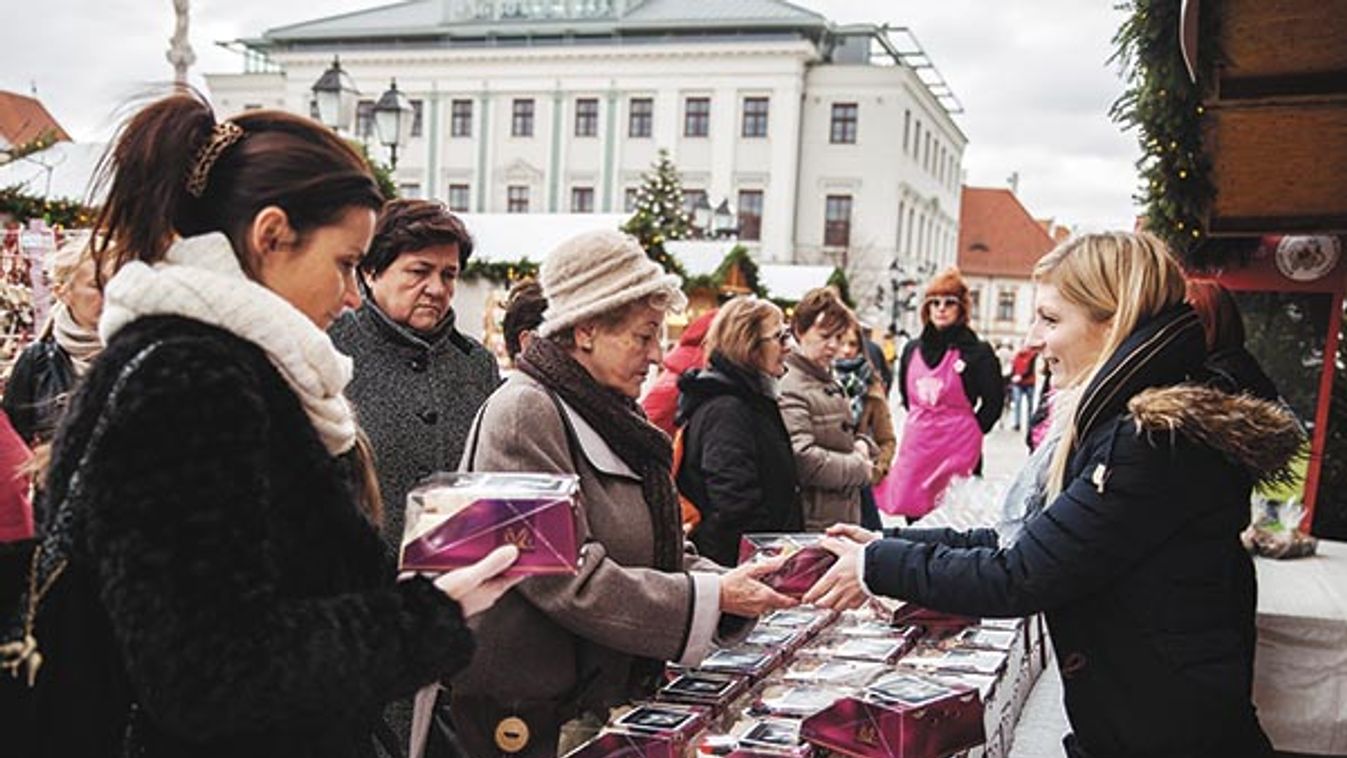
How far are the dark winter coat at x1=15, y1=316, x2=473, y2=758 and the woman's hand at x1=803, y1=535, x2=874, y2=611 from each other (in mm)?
1023

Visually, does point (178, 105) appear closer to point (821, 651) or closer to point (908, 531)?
point (821, 651)

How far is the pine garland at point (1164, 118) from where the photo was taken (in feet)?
12.2

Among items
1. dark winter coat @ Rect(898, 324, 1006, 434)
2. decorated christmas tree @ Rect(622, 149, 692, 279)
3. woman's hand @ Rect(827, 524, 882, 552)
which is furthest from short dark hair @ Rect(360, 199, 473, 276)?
decorated christmas tree @ Rect(622, 149, 692, 279)

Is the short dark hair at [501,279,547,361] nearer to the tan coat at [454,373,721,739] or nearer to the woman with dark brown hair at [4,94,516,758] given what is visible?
the tan coat at [454,373,721,739]

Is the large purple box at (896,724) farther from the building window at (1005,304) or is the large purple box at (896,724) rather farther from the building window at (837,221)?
the building window at (1005,304)

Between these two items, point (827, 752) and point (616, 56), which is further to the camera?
point (616, 56)

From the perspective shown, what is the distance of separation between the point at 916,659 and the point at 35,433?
2.51 metres

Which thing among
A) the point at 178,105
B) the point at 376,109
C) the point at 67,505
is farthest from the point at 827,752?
the point at 376,109

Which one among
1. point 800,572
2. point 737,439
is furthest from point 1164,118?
point 800,572

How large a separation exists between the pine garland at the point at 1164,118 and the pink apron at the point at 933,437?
2327 mm

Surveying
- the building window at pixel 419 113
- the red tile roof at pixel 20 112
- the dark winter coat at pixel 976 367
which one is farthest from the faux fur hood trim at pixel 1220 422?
the building window at pixel 419 113

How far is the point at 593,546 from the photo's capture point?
2.20m

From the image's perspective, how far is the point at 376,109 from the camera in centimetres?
1096

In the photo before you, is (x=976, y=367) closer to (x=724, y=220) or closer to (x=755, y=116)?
(x=724, y=220)
